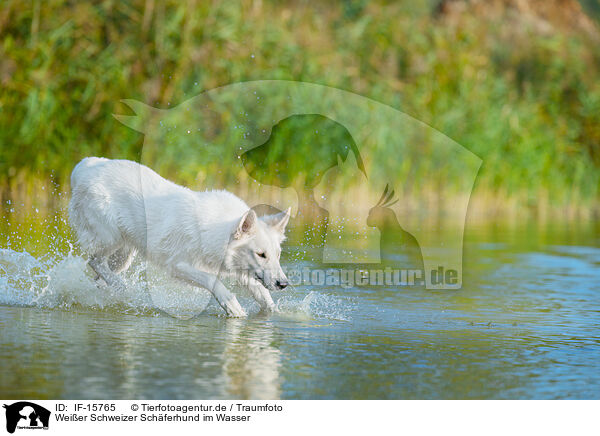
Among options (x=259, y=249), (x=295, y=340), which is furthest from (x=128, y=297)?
(x=295, y=340)

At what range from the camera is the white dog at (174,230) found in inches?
309

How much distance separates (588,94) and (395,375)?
16914 mm

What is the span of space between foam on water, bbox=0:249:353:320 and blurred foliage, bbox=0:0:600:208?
6.67m

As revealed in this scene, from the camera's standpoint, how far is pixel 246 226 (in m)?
7.73

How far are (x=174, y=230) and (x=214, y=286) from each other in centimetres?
64

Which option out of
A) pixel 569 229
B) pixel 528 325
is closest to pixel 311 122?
pixel 569 229

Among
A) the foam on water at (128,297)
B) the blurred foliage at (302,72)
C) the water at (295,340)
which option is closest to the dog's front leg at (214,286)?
the water at (295,340)

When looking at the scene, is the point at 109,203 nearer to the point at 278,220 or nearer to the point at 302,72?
the point at 278,220
